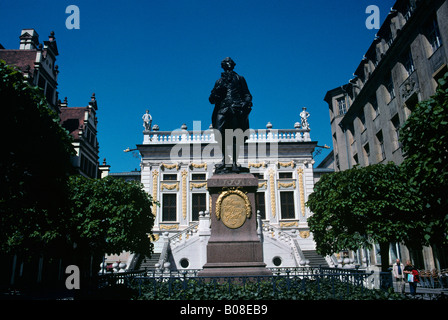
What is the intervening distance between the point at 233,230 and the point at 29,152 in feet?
20.0

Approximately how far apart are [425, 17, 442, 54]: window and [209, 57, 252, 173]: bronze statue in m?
14.4

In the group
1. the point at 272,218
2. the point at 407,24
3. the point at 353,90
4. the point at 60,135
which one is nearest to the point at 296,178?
the point at 272,218

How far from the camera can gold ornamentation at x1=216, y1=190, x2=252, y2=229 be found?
830cm

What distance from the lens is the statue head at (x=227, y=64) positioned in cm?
1034

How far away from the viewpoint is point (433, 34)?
19.0 meters

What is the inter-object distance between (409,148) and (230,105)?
17.7 feet

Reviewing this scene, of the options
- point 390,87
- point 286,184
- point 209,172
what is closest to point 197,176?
point 209,172

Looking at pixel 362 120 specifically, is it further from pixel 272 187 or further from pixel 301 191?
pixel 272 187

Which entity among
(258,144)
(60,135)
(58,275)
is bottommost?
(58,275)

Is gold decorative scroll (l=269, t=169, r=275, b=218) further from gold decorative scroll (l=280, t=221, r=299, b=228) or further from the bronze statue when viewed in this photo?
the bronze statue
